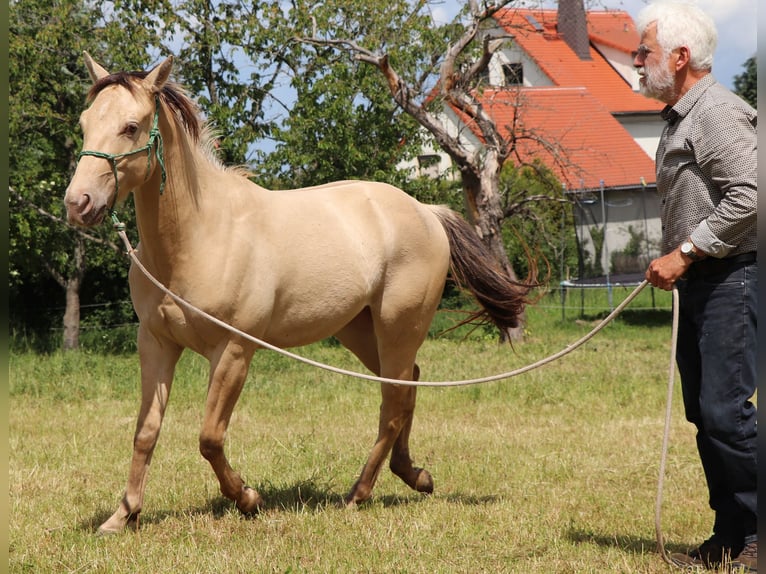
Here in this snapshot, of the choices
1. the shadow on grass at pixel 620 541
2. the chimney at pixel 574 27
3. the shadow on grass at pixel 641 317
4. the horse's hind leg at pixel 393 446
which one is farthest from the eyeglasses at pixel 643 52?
the chimney at pixel 574 27

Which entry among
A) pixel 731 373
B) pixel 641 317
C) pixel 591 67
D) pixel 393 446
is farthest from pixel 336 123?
pixel 591 67

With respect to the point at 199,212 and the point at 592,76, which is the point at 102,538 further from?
the point at 592,76

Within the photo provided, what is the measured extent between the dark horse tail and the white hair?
7.98 ft

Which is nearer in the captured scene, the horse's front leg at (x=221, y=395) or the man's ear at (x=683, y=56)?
the man's ear at (x=683, y=56)

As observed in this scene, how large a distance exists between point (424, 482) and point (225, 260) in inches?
78.2

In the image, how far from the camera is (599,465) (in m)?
6.12

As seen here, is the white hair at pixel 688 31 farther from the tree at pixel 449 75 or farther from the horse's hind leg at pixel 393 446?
the tree at pixel 449 75

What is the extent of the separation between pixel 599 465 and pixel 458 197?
11.3 metres

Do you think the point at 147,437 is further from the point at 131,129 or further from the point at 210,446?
the point at 131,129

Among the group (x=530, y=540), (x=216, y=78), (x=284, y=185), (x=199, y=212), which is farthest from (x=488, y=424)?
(x=216, y=78)

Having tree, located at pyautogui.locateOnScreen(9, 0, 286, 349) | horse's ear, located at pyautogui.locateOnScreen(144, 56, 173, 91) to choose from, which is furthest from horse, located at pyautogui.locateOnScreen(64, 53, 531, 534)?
tree, located at pyautogui.locateOnScreen(9, 0, 286, 349)

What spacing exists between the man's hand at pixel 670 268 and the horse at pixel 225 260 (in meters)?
1.97

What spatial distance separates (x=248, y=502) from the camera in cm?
483

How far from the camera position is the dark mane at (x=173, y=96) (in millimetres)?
4203
